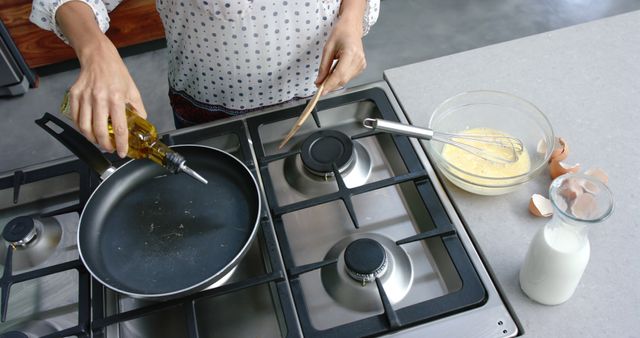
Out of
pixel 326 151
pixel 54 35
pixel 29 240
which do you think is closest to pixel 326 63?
pixel 326 151

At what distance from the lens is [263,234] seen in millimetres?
706

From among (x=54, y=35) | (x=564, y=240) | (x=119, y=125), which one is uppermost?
(x=119, y=125)

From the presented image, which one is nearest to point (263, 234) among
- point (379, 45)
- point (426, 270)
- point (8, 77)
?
point (426, 270)

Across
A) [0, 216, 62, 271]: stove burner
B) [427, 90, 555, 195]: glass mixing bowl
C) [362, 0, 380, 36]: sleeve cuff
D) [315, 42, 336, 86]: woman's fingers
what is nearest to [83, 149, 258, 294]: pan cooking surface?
[0, 216, 62, 271]: stove burner

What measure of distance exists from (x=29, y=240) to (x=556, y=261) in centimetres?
70

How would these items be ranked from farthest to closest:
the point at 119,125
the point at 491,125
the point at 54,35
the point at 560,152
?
the point at 54,35 < the point at 491,125 < the point at 560,152 < the point at 119,125

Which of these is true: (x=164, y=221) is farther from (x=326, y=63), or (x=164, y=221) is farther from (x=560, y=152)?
(x=560, y=152)

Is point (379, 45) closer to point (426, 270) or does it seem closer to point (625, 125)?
point (625, 125)

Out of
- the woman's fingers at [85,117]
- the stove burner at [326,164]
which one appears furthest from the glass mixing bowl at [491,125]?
the woman's fingers at [85,117]

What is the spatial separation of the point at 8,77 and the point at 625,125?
2.25 m

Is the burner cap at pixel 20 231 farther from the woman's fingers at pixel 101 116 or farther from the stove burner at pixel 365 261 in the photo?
the stove burner at pixel 365 261

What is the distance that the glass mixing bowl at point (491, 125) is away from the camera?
736 millimetres

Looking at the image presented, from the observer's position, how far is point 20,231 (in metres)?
0.72

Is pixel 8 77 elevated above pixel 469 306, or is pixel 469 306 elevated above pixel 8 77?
pixel 469 306
